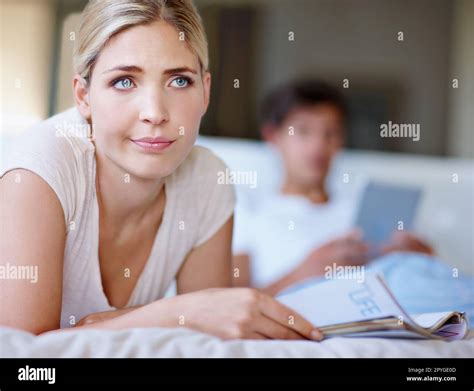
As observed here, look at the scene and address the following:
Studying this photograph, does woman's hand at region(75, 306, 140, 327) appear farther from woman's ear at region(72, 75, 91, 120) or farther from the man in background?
the man in background

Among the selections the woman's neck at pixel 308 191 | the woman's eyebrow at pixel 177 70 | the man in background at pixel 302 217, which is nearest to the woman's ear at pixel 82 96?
the woman's eyebrow at pixel 177 70

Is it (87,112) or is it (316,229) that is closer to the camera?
(87,112)

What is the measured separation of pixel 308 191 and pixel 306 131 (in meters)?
0.22

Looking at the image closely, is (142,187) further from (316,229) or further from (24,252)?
(316,229)

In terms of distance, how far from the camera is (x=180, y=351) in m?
0.82

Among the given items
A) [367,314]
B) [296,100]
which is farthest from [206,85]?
[296,100]

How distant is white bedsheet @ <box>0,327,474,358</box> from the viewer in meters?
0.80

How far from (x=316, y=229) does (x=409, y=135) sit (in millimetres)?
1428

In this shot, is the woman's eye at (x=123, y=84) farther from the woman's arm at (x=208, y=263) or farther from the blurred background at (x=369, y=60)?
the blurred background at (x=369, y=60)

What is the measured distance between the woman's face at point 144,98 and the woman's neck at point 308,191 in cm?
135

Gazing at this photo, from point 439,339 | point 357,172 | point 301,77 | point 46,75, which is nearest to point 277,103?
point 357,172

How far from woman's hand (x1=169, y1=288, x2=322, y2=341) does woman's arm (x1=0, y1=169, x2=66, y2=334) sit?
0.16 metres

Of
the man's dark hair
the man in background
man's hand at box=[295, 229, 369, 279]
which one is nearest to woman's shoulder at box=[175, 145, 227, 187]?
the man in background

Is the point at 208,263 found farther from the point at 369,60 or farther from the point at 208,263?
the point at 369,60
